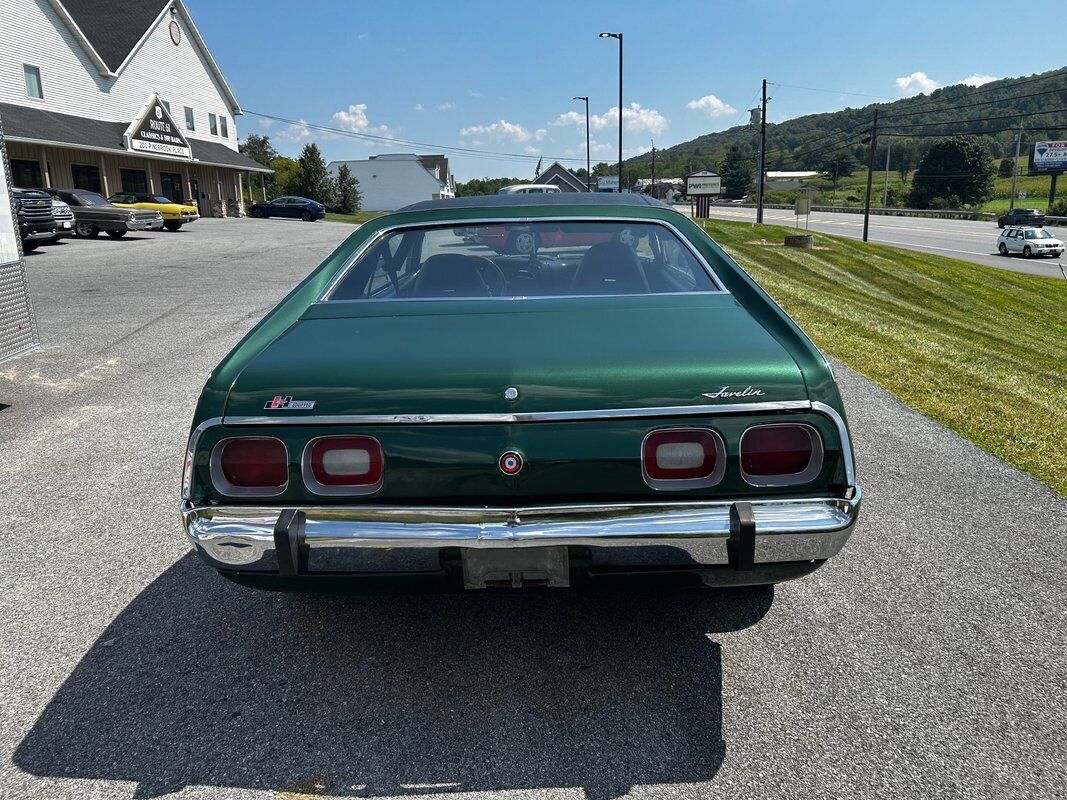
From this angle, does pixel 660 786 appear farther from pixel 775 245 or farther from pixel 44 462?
pixel 775 245

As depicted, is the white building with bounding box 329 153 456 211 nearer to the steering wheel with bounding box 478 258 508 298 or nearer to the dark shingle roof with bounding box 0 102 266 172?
the dark shingle roof with bounding box 0 102 266 172

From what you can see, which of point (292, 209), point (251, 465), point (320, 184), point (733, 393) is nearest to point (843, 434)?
point (733, 393)

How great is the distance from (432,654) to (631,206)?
2214 millimetres

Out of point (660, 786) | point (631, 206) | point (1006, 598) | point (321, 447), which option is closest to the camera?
point (660, 786)

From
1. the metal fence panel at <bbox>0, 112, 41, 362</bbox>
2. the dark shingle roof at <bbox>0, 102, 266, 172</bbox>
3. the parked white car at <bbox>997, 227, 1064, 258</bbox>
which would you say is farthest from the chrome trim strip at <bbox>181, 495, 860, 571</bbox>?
the parked white car at <bbox>997, 227, 1064, 258</bbox>

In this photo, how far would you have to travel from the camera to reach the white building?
84750mm

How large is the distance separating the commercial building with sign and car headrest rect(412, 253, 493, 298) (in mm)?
28848

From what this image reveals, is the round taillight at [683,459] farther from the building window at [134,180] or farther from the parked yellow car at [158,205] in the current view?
the building window at [134,180]

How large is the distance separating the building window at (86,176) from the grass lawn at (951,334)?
2692 centimetres

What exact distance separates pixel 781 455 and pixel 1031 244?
129 ft

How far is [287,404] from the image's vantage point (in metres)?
2.41

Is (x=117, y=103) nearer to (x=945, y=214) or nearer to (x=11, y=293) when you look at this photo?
(x=11, y=293)

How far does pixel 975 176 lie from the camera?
9225 cm

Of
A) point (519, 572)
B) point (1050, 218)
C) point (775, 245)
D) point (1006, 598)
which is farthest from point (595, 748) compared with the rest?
point (1050, 218)
